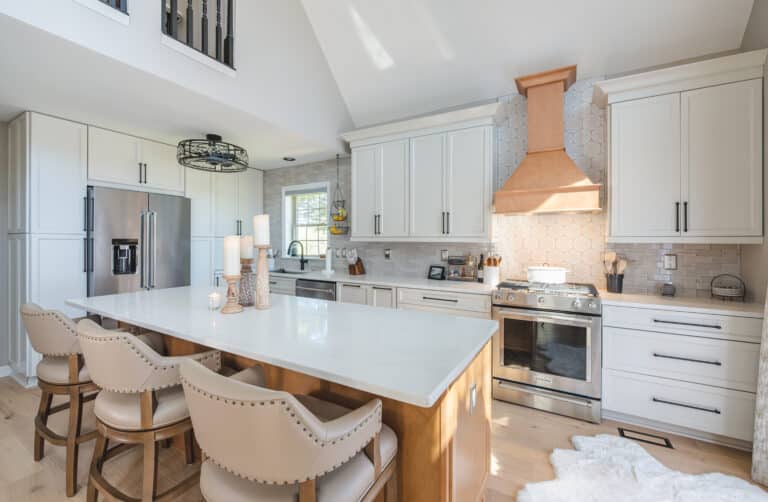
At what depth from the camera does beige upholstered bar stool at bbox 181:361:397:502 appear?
806 mm

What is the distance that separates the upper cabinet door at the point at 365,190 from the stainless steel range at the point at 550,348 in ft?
5.64

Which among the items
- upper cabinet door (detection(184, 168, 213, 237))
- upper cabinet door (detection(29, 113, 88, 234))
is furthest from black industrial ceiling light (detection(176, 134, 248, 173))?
upper cabinet door (detection(184, 168, 213, 237))

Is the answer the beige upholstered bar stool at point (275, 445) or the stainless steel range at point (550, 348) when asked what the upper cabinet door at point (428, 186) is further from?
the beige upholstered bar stool at point (275, 445)

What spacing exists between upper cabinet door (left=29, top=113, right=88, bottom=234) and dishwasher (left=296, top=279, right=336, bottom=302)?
2131mm

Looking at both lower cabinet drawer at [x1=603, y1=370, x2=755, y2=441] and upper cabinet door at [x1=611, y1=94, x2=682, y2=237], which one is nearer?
lower cabinet drawer at [x1=603, y1=370, x2=755, y2=441]

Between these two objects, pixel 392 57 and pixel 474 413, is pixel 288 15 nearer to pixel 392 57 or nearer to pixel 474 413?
pixel 392 57

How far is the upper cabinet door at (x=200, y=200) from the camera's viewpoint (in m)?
4.05

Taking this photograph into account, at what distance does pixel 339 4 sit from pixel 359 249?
8.80ft

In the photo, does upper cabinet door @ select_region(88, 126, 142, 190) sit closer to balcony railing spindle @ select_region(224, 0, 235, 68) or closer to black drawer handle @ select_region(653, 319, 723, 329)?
balcony railing spindle @ select_region(224, 0, 235, 68)

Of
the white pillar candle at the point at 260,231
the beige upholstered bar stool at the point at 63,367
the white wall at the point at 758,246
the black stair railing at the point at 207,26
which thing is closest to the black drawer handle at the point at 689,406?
the white wall at the point at 758,246

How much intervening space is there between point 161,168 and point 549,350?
14.2 ft

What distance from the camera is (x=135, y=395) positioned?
142cm

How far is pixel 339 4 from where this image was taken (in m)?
3.23

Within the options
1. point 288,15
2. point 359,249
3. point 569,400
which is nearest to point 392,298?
point 359,249
